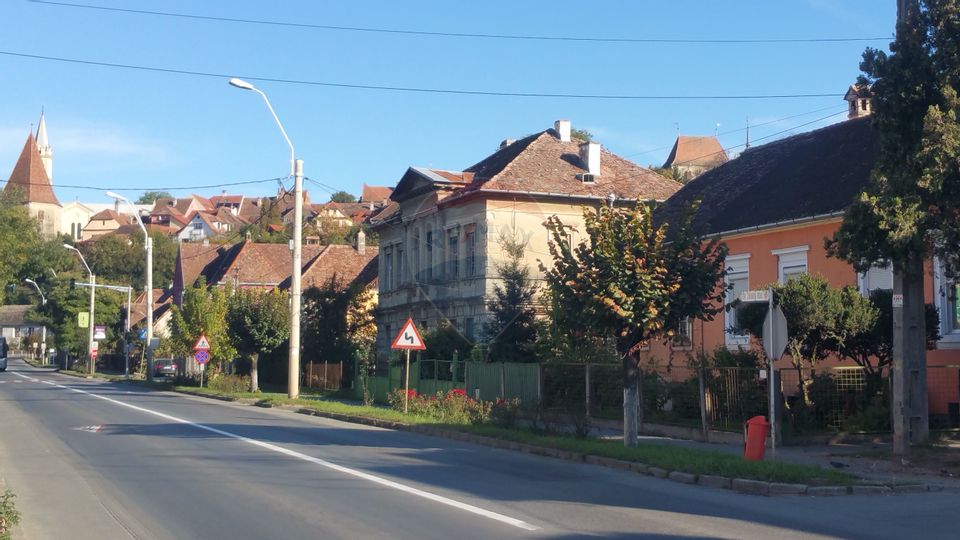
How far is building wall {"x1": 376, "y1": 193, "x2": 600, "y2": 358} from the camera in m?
38.0

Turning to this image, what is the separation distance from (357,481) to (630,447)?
5.53 metres

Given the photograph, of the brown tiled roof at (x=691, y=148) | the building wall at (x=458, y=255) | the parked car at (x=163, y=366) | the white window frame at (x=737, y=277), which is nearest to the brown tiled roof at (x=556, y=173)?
the building wall at (x=458, y=255)

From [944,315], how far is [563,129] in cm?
2314

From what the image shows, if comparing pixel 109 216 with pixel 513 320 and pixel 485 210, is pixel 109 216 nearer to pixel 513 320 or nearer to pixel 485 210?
pixel 485 210

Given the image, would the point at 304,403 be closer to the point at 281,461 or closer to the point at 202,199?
the point at 281,461

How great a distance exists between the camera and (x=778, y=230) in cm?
2625

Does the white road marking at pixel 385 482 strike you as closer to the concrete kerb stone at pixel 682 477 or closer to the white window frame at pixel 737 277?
the concrete kerb stone at pixel 682 477

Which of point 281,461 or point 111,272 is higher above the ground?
point 111,272

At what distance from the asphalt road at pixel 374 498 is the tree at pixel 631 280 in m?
2.69

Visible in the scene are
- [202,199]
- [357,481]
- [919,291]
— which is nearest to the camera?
[357,481]

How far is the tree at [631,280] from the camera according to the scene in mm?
17844

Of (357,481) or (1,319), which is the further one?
(1,319)

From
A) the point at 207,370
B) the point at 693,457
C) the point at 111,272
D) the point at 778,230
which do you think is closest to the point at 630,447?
the point at 693,457

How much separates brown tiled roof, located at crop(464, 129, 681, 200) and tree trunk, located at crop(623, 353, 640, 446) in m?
19.3
